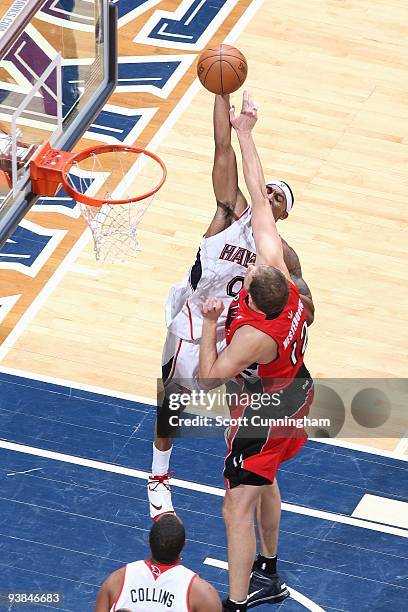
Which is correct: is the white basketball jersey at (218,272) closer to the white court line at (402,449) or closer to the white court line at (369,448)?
the white court line at (369,448)

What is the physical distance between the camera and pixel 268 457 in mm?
8594

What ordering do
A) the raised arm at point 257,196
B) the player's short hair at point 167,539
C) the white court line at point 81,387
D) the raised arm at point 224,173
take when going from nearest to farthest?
the player's short hair at point 167,539 < the raised arm at point 257,196 < the raised arm at point 224,173 < the white court line at point 81,387

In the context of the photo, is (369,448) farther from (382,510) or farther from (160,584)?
(160,584)

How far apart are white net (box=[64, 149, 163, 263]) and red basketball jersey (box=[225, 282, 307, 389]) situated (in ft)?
4.07

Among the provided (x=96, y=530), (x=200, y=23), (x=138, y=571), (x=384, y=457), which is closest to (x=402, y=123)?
(x=200, y=23)

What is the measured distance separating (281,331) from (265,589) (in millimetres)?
1749

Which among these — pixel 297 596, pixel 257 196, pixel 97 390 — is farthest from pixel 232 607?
pixel 97 390

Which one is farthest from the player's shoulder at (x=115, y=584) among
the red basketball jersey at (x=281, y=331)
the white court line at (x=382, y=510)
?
the white court line at (x=382, y=510)

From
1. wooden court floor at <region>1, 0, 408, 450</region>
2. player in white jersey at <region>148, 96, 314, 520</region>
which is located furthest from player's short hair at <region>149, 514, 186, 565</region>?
wooden court floor at <region>1, 0, 408, 450</region>

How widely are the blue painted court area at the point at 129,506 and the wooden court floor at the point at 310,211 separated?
1.19 feet

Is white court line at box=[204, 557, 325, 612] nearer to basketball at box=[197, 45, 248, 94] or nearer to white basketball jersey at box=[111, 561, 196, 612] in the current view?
white basketball jersey at box=[111, 561, 196, 612]

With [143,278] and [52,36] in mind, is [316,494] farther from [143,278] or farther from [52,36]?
[52,36]

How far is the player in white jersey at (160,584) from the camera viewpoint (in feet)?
23.7

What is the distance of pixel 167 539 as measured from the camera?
720 centimetres
